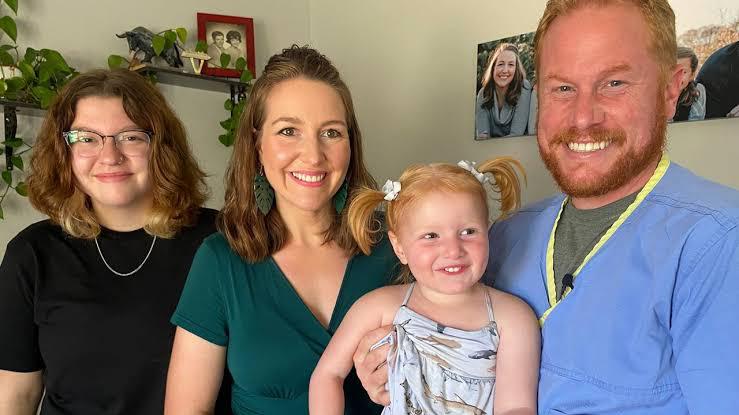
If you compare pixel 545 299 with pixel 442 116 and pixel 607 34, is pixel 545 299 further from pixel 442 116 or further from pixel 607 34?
pixel 442 116

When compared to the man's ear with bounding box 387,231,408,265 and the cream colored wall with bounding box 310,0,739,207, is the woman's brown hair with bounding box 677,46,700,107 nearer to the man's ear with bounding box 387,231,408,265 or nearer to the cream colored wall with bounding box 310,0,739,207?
the cream colored wall with bounding box 310,0,739,207

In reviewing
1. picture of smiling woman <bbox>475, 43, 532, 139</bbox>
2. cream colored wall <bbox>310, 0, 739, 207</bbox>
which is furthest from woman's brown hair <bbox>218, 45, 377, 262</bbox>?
cream colored wall <bbox>310, 0, 739, 207</bbox>

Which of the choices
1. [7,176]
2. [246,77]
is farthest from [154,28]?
[7,176]

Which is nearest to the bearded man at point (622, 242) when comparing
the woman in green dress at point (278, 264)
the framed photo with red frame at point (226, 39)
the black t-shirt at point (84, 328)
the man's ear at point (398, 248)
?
the man's ear at point (398, 248)

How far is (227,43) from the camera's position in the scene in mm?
3180

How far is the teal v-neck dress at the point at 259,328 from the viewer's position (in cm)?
146

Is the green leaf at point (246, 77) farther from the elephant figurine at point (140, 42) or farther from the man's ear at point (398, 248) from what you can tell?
the man's ear at point (398, 248)

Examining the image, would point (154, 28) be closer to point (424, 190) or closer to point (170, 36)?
point (170, 36)

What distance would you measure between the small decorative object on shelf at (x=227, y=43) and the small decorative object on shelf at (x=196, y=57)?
45 millimetres

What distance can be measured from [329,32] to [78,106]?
76.6 inches

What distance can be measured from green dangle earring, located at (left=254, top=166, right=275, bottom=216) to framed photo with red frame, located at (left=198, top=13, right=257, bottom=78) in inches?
64.3

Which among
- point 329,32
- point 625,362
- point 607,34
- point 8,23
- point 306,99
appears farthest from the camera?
point 329,32

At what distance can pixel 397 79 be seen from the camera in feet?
9.98

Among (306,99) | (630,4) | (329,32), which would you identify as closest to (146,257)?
(306,99)
